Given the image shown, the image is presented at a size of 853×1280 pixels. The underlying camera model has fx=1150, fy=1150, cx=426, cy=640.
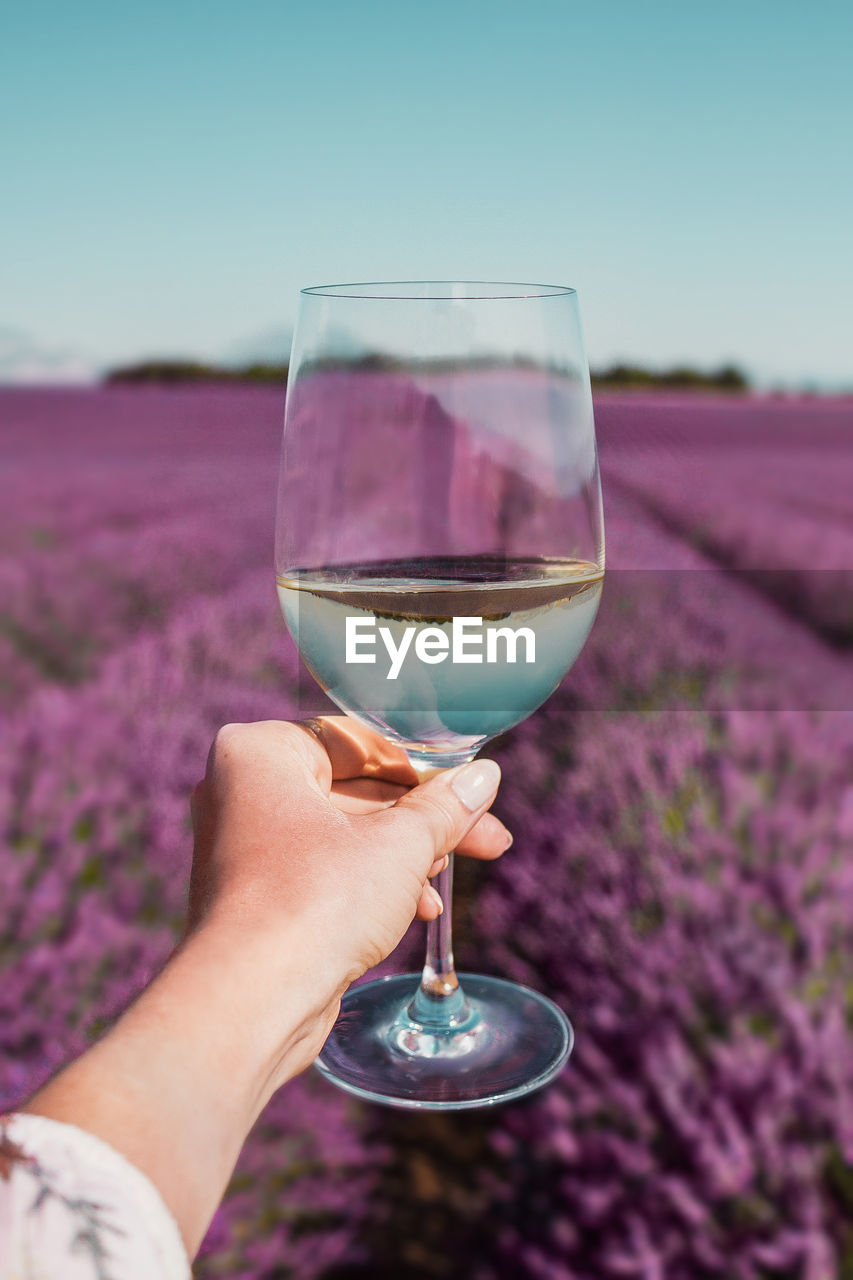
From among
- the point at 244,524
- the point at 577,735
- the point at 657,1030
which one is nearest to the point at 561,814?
the point at 577,735

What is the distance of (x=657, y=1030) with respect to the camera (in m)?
1.49

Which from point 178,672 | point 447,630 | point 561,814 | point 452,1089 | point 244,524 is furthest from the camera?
point 244,524

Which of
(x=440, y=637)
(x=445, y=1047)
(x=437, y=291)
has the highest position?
(x=437, y=291)

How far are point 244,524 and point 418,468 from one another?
4.70m

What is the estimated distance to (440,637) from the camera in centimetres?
101

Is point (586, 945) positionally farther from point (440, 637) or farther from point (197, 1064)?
point (197, 1064)

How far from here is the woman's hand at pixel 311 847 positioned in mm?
944

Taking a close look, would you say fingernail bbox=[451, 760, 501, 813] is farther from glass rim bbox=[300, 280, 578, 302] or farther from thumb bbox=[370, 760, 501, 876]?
glass rim bbox=[300, 280, 578, 302]

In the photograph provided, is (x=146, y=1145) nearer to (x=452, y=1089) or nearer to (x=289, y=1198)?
(x=452, y=1089)

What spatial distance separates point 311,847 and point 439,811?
0.53 feet

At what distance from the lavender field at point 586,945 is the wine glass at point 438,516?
372 mm

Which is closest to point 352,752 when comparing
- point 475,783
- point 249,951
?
point 475,783

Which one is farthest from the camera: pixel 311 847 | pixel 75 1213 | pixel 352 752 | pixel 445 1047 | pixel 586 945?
pixel 586 945

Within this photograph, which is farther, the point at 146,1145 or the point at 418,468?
the point at 418,468
